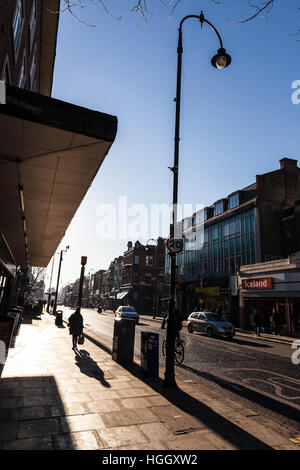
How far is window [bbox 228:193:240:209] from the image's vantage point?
115 feet

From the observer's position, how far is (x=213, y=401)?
237 inches

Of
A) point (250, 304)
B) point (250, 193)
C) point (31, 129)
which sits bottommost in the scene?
point (250, 304)

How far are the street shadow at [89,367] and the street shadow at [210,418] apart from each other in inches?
43.8

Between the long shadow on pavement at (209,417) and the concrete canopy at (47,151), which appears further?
the concrete canopy at (47,151)

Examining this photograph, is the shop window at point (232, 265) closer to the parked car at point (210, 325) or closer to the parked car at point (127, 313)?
the parked car at point (127, 313)

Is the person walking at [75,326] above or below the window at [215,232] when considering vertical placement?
below

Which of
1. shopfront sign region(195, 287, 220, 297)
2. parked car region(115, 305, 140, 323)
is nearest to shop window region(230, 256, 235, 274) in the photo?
shopfront sign region(195, 287, 220, 297)

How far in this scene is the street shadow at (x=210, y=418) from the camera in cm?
408

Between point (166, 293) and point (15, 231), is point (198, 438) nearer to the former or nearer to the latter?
point (15, 231)

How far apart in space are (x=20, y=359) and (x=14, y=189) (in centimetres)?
535

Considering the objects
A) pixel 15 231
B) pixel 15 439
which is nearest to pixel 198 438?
pixel 15 439

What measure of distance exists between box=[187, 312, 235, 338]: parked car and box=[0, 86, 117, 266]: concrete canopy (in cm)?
1334

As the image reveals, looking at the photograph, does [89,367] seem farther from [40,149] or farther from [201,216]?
[201,216]

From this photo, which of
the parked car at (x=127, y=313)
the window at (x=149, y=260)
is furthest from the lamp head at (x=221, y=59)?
the window at (x=149, y=260)
